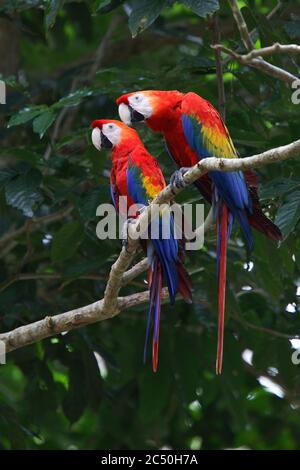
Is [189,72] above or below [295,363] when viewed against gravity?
above

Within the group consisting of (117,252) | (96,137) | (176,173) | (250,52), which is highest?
(250,52)

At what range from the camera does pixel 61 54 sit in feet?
21.7

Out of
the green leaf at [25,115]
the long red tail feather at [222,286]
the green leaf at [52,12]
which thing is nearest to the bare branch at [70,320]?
the long red tail feather at [222,286]

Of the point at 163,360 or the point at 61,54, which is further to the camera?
the point at 61,54

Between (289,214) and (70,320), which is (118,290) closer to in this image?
(70,320)

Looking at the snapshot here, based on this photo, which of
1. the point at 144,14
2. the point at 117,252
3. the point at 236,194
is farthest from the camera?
the point at 117,252

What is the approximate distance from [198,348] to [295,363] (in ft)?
1.96

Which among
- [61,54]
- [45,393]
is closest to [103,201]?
[45,393]

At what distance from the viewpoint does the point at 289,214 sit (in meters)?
3.35

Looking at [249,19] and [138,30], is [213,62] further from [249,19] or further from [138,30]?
[138,30]

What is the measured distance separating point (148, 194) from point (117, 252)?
605mm

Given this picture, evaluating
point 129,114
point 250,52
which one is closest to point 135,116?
point 129,114

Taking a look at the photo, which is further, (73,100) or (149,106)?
(73,100)

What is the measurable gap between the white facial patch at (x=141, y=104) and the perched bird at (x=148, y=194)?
21 centimetres
